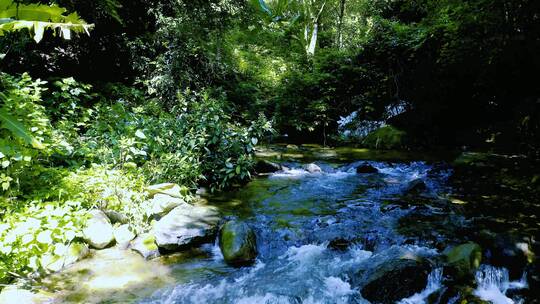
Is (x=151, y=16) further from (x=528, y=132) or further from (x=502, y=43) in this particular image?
(x=528, y=132)

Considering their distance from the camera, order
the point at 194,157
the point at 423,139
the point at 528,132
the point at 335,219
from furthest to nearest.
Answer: the point at 423,139
the point at 528,132
the point at 194,157
the point at 335,219

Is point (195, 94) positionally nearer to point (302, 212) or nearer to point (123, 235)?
point (302, 212)

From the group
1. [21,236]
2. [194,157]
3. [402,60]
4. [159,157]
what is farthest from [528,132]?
[21,236]

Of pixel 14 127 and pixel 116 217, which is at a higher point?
pixel 14 127

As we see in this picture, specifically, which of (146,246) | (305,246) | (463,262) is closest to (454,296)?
(463,262)

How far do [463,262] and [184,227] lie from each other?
3.82m

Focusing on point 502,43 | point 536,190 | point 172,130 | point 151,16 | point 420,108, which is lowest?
point 536,190

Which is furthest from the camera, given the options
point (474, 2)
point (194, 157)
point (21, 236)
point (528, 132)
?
point (528, 132)

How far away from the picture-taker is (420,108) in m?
→ 13.5

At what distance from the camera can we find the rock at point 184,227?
5.11 meters

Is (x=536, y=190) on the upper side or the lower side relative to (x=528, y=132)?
lower

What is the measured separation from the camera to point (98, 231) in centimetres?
510

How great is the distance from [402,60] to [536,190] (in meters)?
8.98

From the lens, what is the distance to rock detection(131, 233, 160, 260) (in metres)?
4.97
